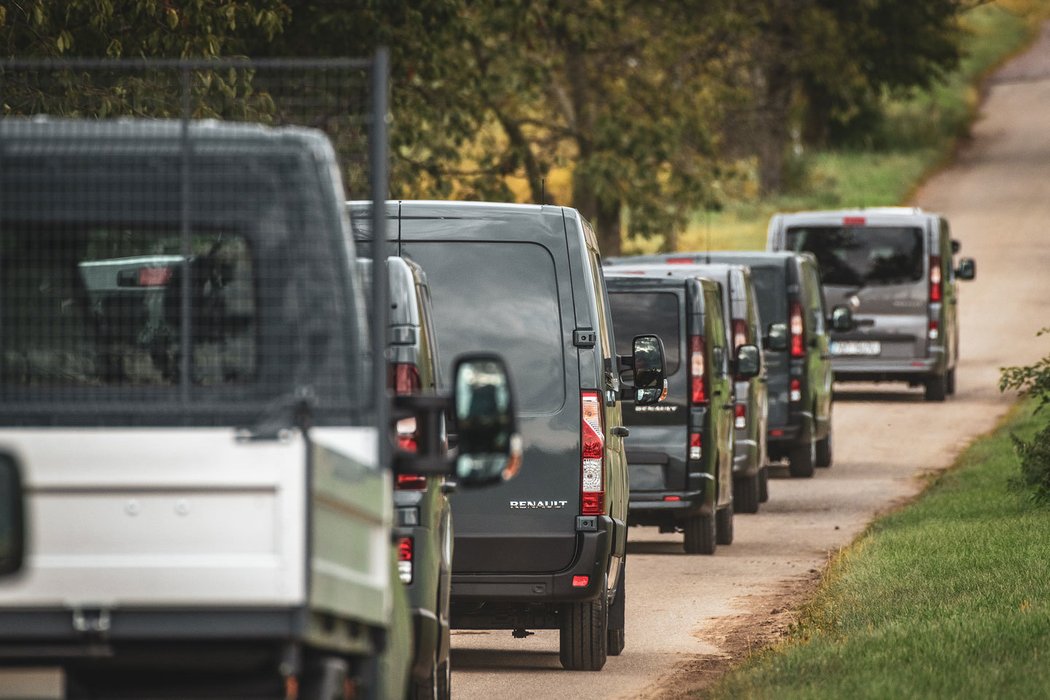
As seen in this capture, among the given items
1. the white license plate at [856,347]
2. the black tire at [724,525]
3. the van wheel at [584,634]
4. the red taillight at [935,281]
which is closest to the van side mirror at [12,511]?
the van wheel at [584,634]

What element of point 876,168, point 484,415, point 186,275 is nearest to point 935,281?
point 484,415

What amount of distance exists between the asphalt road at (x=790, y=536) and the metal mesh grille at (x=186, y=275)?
4403mm

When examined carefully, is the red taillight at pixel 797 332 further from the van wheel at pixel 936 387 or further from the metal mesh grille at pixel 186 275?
the metal mesh grille at pixel 186 275

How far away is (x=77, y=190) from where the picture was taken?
18.9 ft

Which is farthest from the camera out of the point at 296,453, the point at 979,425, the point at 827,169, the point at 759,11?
the point at 827,169

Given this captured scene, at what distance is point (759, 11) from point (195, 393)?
103 feet

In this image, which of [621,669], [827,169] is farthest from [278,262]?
[827,169]

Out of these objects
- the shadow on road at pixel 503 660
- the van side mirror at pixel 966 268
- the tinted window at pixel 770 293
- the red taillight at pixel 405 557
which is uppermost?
the van side mirror at pixel 966 268

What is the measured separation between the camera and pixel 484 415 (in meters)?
6.14

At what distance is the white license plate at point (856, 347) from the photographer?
2881 centimetres

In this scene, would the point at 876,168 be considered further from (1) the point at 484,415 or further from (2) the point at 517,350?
(1) the point at 484,415

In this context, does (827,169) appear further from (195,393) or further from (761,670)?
(195,393)

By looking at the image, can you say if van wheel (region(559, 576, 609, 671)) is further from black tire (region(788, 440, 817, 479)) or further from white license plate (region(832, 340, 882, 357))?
white license plate (region(832, 340, 882, 357))

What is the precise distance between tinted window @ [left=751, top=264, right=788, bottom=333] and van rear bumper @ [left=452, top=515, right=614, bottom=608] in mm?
11201
